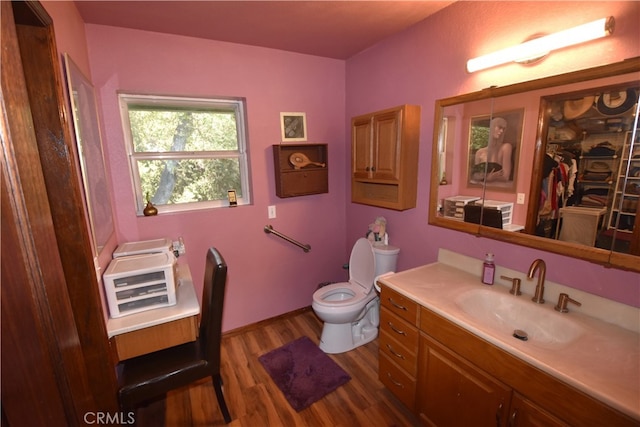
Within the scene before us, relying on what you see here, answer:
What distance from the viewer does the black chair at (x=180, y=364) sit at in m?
1.40

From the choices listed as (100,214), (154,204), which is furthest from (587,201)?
(154,204)

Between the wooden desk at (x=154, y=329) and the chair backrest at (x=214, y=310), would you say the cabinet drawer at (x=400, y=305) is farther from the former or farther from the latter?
the wooden desk at (x=154, y=329)

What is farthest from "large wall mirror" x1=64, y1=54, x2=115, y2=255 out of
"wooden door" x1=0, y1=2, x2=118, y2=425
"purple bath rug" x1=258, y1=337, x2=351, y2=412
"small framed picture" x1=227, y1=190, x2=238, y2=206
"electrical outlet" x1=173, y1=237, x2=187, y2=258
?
"purple bath rug" x1=258, y1=337, x2=351, y2=412

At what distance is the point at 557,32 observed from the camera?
4.20 feet

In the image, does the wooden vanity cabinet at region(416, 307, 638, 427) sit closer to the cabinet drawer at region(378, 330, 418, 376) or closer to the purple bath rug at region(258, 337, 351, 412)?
the cabinet drawer at region(378, 330, 418, 376)

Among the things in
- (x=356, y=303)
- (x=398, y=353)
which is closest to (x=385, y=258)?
(x=356, y=303)

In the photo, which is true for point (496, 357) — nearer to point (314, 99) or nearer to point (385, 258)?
point (385, 258)

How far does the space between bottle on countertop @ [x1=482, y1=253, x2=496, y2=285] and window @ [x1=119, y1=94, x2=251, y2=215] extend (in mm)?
1871

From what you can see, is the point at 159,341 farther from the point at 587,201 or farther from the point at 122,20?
the point at 587,201

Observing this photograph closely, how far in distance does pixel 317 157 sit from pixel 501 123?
5.04ft

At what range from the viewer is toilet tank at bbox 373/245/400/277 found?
7.57ft

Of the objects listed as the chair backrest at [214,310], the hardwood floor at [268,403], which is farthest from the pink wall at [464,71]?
the chair backrest at [214,310]

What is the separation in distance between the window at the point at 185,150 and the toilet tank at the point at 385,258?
48.0 inches

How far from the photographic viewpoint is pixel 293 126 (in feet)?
8.35
